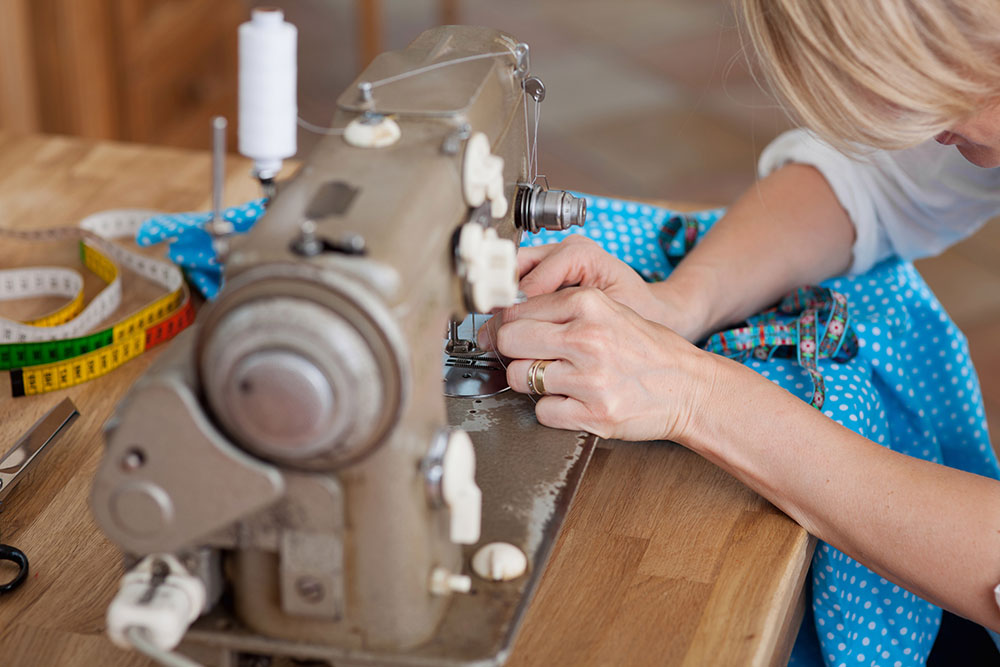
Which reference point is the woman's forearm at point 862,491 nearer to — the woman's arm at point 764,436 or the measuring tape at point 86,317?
the woman's arm at point 764,436

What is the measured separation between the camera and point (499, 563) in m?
1.00

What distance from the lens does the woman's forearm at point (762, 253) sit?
4.88 ft

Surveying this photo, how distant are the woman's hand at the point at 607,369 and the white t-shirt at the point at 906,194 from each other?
0.52m

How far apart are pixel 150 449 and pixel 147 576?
0.12 m

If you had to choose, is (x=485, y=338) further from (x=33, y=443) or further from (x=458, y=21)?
(x=458, y=21)

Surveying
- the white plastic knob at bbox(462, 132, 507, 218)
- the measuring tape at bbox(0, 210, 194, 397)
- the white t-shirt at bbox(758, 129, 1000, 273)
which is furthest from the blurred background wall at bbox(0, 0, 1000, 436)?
the white plastic knob at bbox(462, 132, 507, 218)

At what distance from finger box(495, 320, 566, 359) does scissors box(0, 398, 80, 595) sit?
1.66 ft

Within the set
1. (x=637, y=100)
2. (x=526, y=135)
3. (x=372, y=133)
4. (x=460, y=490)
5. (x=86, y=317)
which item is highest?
(x=372, y=133)

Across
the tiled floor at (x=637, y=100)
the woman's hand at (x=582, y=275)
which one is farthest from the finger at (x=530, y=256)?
the tiled floor at (x=637, y=100)

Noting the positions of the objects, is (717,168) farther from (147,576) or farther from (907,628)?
(147,576)

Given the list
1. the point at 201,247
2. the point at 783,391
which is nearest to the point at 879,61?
the point at 783,391

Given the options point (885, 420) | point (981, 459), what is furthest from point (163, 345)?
point (981, 459)

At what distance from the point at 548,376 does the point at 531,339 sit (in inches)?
1.7

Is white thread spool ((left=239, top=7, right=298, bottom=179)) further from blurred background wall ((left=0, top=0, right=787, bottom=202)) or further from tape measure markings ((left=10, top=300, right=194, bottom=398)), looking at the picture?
blurred background wall ((left=0, top=0, right=787, bottom=202))
